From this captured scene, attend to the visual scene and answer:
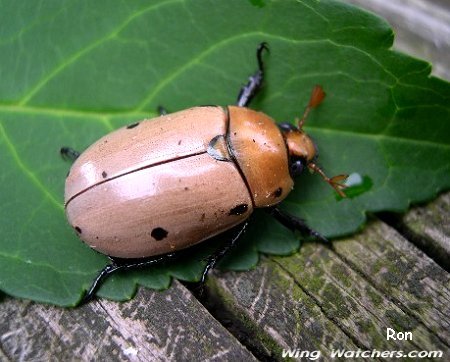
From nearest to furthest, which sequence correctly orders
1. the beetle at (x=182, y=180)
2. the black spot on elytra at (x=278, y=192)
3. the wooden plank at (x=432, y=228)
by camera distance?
the beetle at (x=182, y=180) < the wooden plank at (x=432, y=228) < the black spot on elytra at (x=278, y=192)

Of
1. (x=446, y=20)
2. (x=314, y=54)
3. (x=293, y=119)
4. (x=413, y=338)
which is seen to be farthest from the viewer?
(x=446, y=20)

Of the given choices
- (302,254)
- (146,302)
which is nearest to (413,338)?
(302,254)

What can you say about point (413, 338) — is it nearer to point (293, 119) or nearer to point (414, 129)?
point (414, 129)

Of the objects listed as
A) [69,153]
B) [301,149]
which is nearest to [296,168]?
[301,149]

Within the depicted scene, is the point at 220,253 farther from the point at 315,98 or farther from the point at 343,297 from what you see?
the point at 315,98

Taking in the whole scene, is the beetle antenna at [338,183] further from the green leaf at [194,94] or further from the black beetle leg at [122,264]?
the black beetle leg at [122,264]

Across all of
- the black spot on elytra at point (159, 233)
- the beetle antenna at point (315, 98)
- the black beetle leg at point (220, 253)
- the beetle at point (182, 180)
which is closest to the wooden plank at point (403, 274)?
the beetle at point (182, 180)
